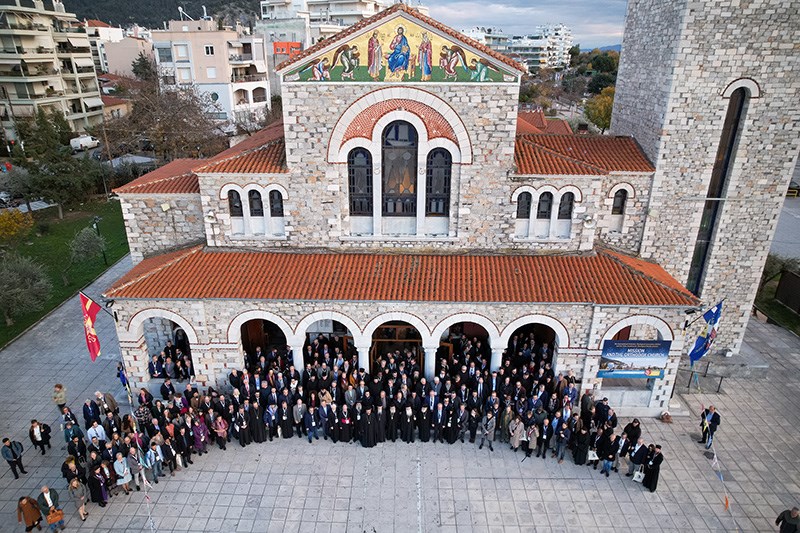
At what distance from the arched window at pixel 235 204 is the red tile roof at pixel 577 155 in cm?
924

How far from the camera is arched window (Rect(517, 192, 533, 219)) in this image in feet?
54.9

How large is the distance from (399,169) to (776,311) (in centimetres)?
1923

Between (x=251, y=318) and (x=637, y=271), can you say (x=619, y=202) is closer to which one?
(x=637, y=271)

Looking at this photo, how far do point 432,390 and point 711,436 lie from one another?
8.16 m

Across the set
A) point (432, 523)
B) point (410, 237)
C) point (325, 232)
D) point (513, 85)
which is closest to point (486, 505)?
point (432, 523)

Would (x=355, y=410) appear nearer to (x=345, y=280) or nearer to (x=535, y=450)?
(x=345, y=280)

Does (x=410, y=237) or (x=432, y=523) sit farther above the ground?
(x=410, y=237)

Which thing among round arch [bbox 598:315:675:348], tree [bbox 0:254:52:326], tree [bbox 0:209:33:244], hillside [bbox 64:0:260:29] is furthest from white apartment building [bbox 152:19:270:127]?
hillside [bbox 64:0:260:29]

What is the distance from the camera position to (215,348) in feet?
52.4

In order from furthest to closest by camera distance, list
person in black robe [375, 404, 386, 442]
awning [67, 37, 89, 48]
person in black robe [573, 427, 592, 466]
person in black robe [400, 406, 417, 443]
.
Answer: awning [67, 37, 89, 48]
person in black robe [400, 406, 417, 443]
person in black robe [375, 404, 386, 442]
person in black robe [573, 427, 592, 466]

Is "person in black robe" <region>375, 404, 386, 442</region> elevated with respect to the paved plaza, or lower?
elevated

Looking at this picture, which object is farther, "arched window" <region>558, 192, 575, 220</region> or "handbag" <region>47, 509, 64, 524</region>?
"arched window" <region>558, 192, 575, 220</region>

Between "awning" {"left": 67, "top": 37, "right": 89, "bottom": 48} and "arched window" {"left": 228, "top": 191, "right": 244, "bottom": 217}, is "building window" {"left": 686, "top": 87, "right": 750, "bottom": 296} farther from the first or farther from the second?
"awning" {"left": 67, "top": 37, "right": 89, "bottom": 48}

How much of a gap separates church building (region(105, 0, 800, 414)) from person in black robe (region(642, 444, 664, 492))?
307 cm
